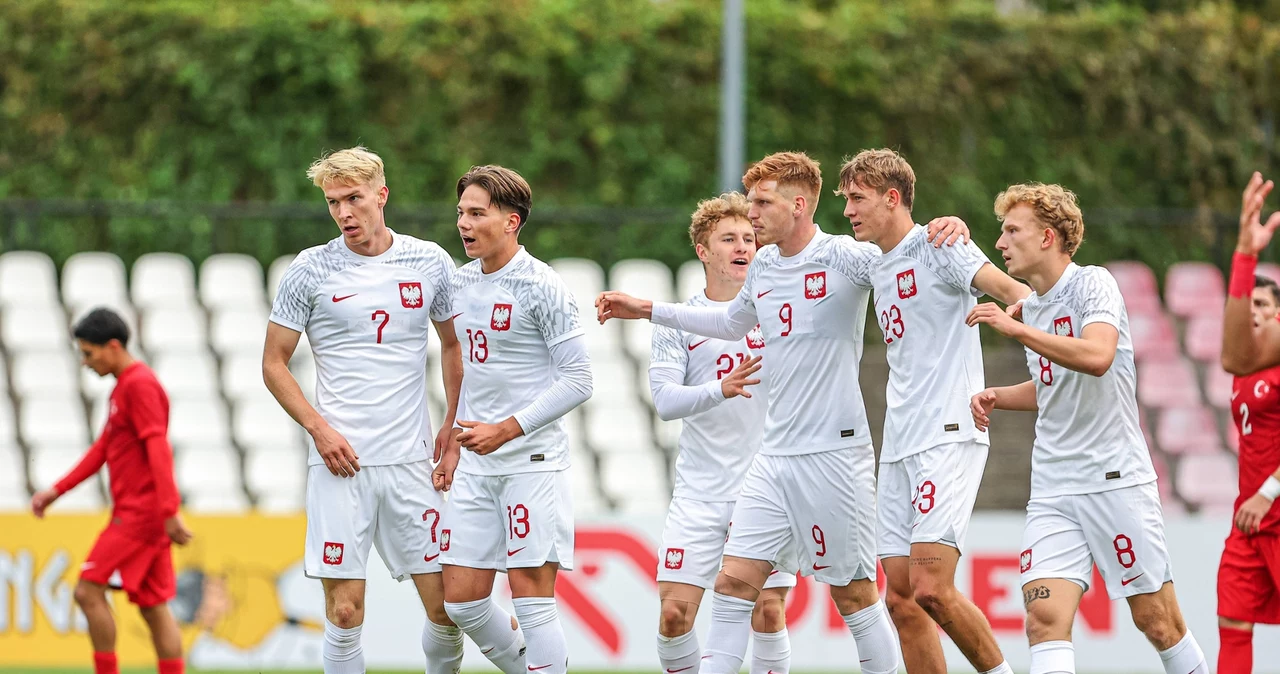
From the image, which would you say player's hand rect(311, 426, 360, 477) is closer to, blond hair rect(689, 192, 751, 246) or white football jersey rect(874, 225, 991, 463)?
blond hair rect(689, 192, 751, 246)

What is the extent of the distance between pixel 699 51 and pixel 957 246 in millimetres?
9270

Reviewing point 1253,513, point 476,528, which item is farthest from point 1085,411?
point 476,528

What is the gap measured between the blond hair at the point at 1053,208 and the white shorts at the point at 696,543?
6.74 ft

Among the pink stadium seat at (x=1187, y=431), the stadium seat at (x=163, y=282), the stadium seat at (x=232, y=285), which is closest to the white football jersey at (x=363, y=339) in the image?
the stadium seat at (x=232, y=285)

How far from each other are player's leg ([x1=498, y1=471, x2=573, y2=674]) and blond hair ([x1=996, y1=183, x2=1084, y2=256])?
235cm

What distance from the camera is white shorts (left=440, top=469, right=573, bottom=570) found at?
20.8ft

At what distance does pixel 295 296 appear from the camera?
258 inches

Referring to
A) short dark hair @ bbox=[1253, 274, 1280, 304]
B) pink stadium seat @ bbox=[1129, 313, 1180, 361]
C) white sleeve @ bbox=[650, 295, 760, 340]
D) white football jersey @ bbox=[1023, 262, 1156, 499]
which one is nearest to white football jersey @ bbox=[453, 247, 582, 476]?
white sleeve @ bbox=[650, 295, 760, 340]

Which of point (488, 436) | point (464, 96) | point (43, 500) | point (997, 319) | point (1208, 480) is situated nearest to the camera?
point (997, 319)

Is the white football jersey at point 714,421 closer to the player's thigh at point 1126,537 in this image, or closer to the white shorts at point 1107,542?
the white shorts at point 1107,542

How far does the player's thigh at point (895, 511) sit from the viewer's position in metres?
6.21

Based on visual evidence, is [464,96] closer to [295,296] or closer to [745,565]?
[295,296]

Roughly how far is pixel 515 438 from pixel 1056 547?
7.61 feet

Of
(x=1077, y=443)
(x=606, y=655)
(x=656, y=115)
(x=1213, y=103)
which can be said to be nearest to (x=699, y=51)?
(x=656, y=115)
